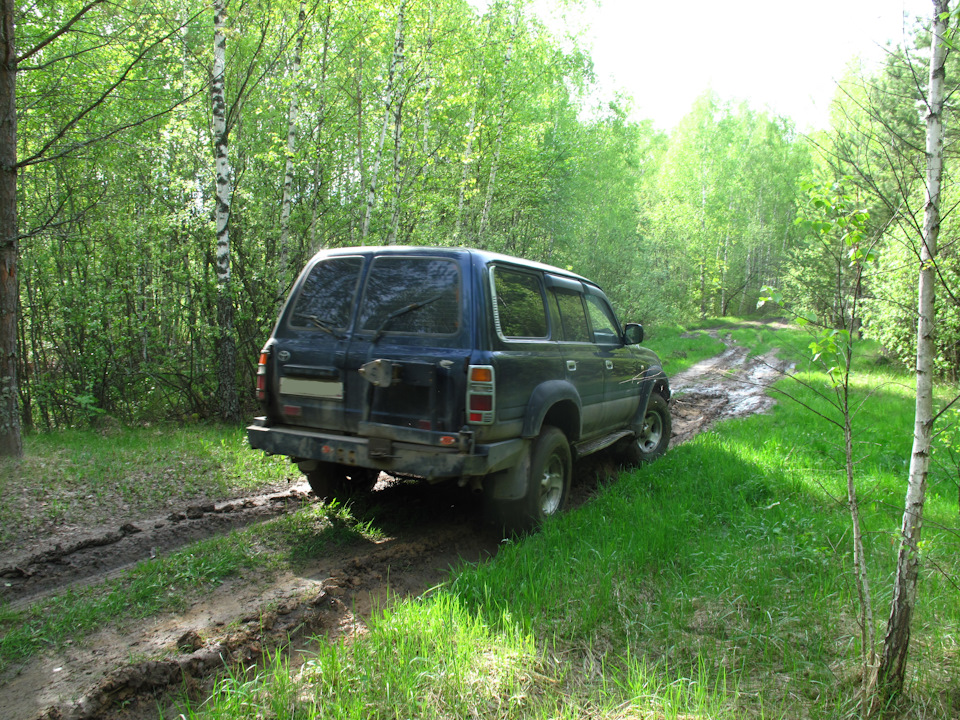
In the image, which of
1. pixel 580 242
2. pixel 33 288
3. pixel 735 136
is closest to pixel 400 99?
pixel 33 288

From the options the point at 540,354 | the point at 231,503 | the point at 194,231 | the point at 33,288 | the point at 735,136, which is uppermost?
the point at 735,136

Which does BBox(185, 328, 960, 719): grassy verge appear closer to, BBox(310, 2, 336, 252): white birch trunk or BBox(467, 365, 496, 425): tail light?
BBox(467, 365, 496, 425): tail light

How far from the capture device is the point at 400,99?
11602mm

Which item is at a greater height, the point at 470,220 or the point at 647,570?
the point at 470,220

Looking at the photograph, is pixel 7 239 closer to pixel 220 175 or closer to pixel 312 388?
pixel 220 175

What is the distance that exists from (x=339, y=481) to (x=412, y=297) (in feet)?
6.20

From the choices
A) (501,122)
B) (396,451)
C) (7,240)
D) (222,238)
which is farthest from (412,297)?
(501,122)

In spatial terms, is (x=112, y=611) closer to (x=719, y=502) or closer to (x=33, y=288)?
(x=719, y=502)

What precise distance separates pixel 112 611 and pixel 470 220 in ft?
50.9

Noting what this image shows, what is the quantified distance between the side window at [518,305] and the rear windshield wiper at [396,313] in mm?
505

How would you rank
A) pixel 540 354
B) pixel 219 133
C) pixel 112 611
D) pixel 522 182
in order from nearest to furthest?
pixel 112 611, pixel 540 354, pixel 219 133, pixel 522 182

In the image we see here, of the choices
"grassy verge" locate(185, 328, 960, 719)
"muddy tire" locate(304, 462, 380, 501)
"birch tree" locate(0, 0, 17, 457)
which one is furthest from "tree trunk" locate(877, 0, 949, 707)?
"birch tree" locate(0, 0, 17, 457)

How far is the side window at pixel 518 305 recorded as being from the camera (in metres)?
4.36

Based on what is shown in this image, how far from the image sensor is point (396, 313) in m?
4.24
